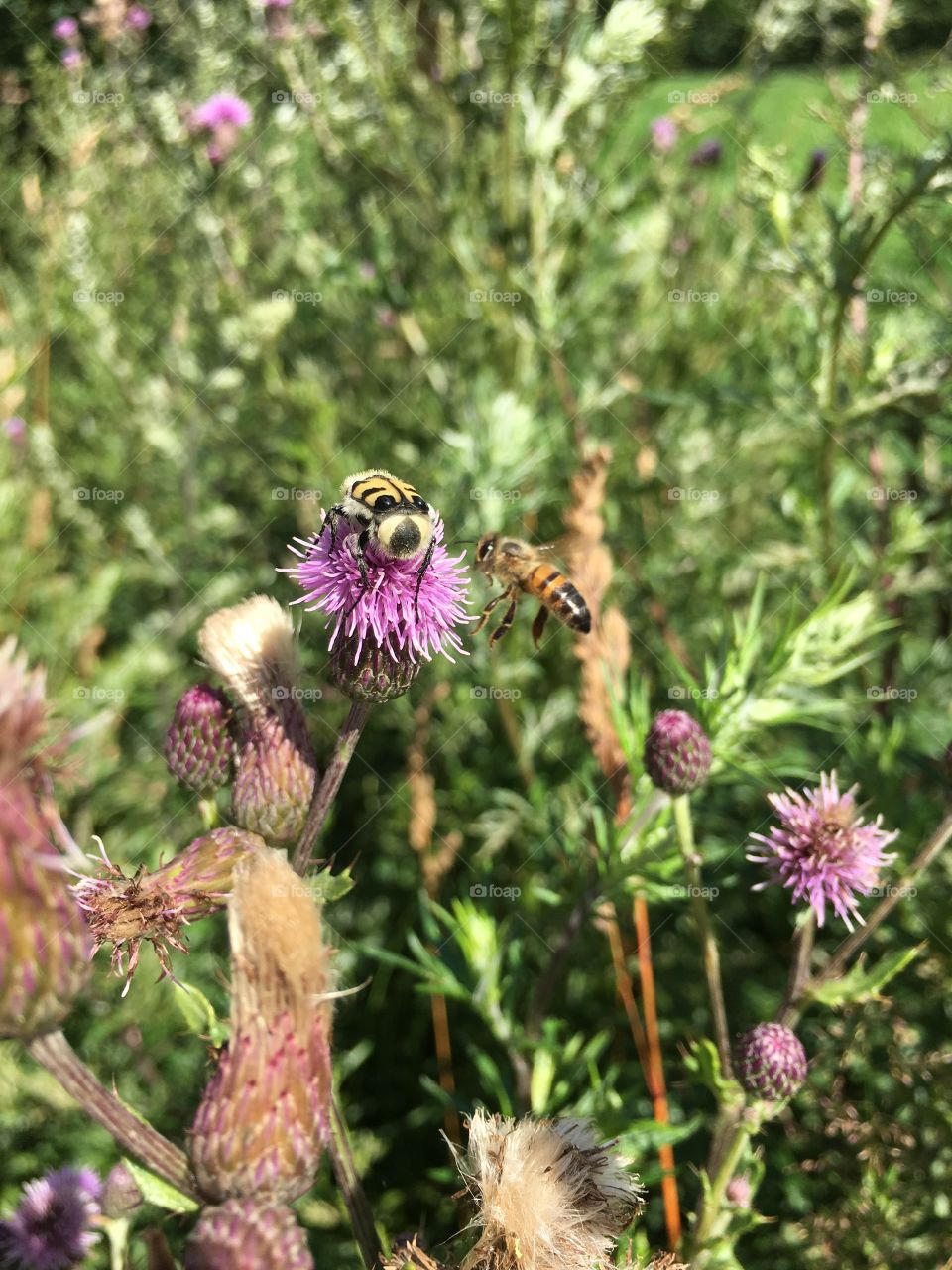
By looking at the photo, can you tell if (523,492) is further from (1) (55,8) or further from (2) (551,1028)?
(1) (55,8)

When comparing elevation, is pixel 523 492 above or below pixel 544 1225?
below

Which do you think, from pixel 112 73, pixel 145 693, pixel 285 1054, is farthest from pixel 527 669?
pixel 112 73

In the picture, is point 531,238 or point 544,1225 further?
point 531,238

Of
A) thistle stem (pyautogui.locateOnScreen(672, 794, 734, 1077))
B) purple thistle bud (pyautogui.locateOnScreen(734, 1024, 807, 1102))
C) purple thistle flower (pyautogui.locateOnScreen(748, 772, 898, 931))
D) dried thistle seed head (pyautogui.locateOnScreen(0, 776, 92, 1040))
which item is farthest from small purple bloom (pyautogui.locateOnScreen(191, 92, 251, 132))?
purple thistle bud (pyautogui.locateOnScreen(734, 1024, 807, 1102))

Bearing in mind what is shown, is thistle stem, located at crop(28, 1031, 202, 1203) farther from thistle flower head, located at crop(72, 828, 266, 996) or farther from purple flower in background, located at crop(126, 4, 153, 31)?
purple flower in background, located at crop(126, 4, 153, 31)

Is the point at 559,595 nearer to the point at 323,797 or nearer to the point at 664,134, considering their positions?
the point at 323,797

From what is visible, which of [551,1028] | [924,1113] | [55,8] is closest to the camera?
[551,1028]

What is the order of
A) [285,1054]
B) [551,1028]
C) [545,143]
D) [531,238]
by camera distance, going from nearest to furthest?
[285,1054], [551,1028], [545,143], [531,238]

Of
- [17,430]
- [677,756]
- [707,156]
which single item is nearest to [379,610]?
[677,756]
